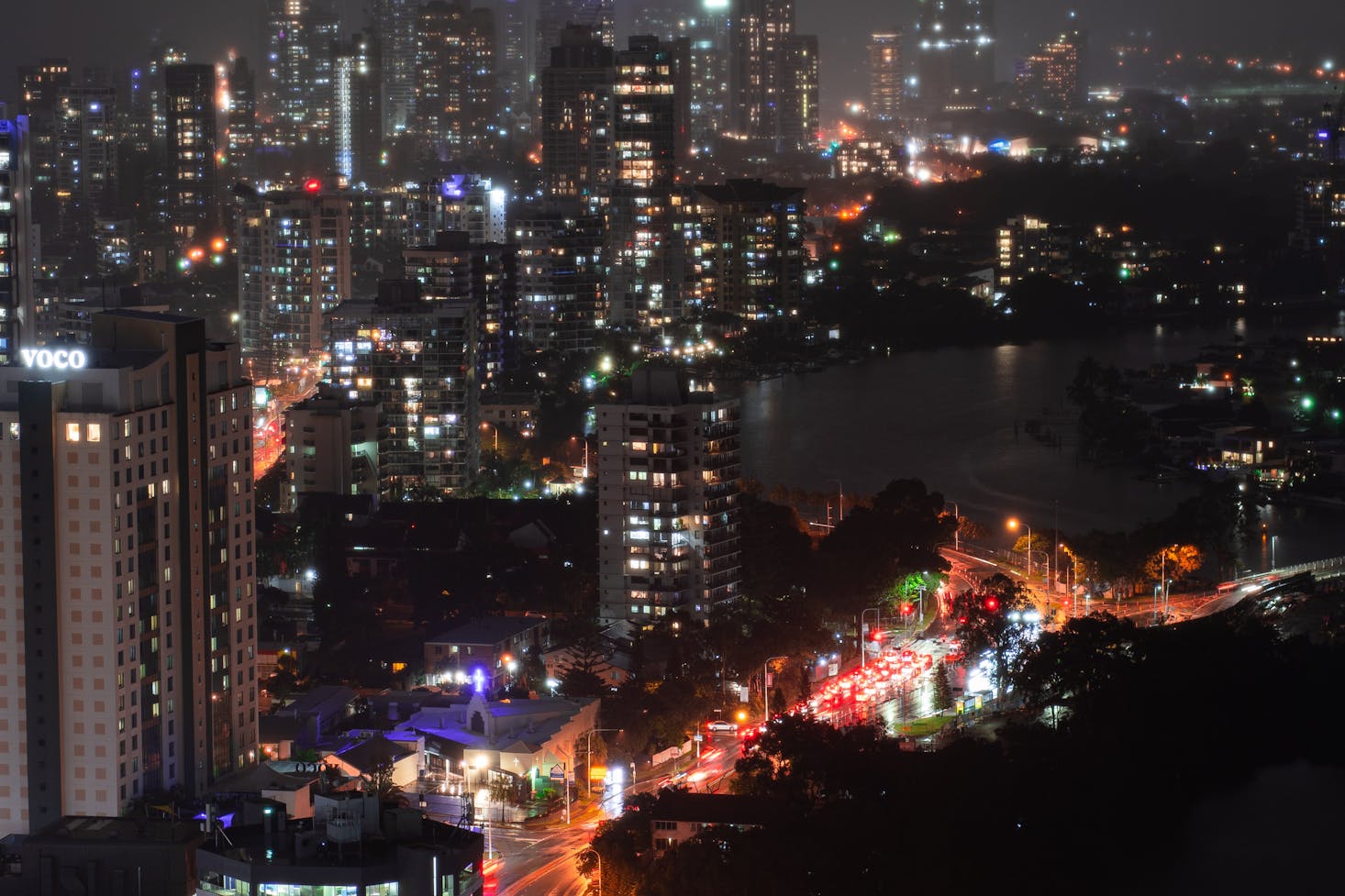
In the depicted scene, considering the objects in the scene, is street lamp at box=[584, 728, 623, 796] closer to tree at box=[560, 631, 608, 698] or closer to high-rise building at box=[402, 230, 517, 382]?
tree at box=[560, 631, 608, 698]

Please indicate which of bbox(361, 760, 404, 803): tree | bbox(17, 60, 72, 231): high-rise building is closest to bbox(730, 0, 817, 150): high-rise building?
bbox(17, 60, 72, 231): high-rise building

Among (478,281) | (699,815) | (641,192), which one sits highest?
(641,192)

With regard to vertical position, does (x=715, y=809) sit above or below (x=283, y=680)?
below

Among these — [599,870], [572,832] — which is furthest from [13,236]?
[599,870]

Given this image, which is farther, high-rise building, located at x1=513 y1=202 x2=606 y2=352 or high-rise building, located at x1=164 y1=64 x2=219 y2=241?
high-rise building, located at x1=164 y1=64 x2=219 y2=241

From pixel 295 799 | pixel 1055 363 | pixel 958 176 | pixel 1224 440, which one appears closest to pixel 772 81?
pixel 958 176

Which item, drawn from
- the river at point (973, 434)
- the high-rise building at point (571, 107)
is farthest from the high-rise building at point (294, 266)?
the high-rise building at point (571, 107)

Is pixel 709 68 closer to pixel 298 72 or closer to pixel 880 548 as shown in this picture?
pixel 298 72
